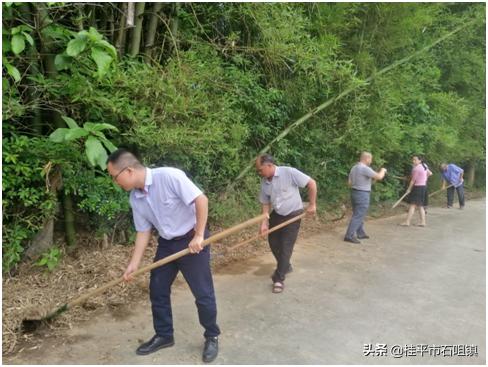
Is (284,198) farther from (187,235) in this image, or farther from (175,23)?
(175,23)

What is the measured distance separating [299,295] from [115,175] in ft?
7.71

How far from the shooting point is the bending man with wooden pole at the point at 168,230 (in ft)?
8.55

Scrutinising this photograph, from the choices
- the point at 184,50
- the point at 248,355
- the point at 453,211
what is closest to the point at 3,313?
the point at 248,355

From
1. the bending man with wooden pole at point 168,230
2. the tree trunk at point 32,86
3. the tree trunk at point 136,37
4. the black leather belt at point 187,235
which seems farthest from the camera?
the tree trunk at point 136,37

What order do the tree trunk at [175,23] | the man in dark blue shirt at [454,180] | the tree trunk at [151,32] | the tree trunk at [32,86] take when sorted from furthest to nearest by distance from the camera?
the man in dark blue shirt at [454,180], the tree trunk at [175,23], the tree trunk at [151,32], the tree trunk at [32,86]

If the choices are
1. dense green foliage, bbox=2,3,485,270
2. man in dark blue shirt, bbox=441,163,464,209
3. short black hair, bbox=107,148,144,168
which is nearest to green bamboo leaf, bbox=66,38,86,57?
dense green foliage, bbox=2,3,485,270

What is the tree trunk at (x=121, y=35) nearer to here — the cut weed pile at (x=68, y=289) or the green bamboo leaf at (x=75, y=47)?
the green bamboo leaf at (x=75, y=47)

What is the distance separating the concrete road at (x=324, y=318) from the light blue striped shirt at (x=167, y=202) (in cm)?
94

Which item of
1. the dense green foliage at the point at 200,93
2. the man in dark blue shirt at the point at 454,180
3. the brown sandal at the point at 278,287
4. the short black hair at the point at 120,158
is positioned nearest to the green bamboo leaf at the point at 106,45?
the dense green foliage at the point at 200,93

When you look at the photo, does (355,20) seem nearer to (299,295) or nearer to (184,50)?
(184,50)

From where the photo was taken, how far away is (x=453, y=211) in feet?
33.5

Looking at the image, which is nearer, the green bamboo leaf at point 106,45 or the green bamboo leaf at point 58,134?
the green bamboo leaf at point 106,45

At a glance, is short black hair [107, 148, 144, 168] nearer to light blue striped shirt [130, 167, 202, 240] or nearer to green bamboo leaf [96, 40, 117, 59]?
light blue striped shirt [130, 167, 202, 240]

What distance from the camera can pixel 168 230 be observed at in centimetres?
278
